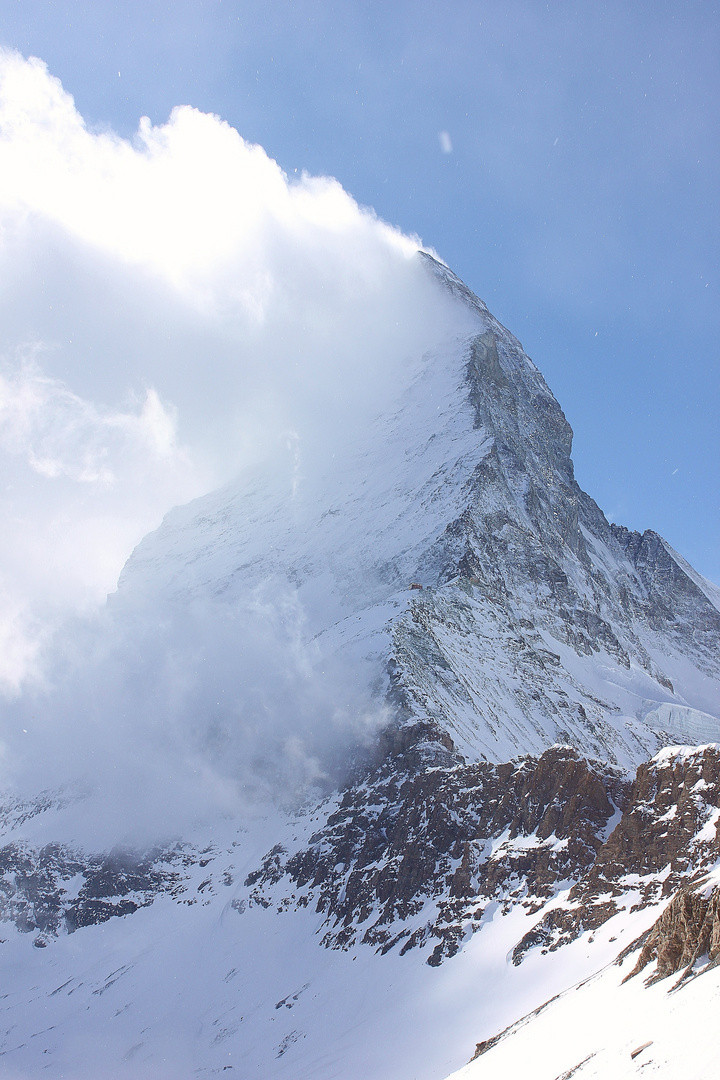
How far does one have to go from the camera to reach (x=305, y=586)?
14288cm

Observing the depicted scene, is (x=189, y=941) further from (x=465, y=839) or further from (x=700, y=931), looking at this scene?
(x=700, y=931)

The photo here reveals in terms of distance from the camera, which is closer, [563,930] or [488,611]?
[563,930]

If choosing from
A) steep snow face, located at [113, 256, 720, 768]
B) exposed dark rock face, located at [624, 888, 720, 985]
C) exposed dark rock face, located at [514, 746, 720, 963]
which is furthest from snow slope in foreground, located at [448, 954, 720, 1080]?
steep snow face, located at [113, 256, 720, 768]

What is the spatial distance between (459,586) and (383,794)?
50662 millimetres

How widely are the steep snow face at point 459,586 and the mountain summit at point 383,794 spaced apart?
0.71 m

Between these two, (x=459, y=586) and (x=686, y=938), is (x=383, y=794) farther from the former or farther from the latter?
(x=686, y=938)

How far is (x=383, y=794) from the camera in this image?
3285 inches

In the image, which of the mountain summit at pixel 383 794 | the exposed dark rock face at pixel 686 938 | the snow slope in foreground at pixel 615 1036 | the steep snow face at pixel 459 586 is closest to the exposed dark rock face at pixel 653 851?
the mountain summit at pixel 383 794

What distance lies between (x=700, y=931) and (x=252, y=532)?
156 m

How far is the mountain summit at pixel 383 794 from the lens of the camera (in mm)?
48938

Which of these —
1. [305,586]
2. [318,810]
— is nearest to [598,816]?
[318,810]

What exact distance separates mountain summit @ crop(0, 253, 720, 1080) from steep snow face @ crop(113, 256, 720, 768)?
27.8 inches

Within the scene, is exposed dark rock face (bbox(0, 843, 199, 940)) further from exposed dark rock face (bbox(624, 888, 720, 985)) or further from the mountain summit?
exposed dark rock face (bbox(624, 888, 720, 985))

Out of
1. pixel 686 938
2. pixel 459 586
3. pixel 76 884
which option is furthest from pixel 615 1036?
pixel 459 586
